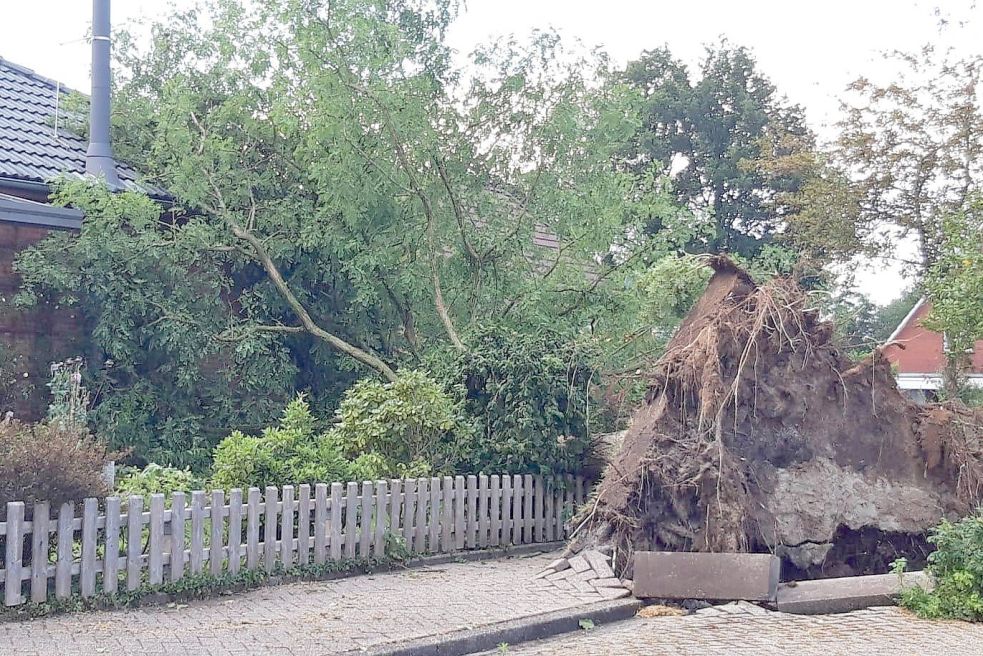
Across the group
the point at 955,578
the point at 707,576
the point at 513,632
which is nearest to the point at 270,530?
the point at 513,632

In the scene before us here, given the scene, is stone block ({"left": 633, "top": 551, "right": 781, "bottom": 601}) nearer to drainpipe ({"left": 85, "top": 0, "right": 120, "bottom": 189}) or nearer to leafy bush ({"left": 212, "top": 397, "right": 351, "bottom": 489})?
leafy bush ({"left": 212, "top": 397, "right": 351, "bottom": 489})

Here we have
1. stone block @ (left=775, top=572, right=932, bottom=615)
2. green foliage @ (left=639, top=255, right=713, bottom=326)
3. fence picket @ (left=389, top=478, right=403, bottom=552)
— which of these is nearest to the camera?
stone block @ (left=775, top=572, right=932, bottom=615)

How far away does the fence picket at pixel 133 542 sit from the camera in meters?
7.77

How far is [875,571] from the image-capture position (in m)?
10.7

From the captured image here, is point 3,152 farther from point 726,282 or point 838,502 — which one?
point 838,502

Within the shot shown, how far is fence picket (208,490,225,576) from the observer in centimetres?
835

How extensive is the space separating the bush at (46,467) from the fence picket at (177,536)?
535 millimetres

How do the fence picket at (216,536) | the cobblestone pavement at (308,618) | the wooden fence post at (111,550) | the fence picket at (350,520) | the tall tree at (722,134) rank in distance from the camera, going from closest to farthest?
the cobblestone pavement at (308,618) < the wooden fence post at (111,550) < the fence picket at (216,536) < the fence picket at (350,520) < the tall tree at (722,134)

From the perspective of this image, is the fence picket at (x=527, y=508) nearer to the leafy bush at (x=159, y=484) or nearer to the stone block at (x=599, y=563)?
the stone block at (x=599, y=563)

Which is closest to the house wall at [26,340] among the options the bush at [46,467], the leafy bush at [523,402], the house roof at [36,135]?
the house roof at [36,135]

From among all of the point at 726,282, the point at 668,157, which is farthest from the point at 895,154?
the point at 726,282

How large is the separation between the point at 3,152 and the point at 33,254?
1.88 m

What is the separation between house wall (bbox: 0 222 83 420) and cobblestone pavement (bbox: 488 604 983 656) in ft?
28.7

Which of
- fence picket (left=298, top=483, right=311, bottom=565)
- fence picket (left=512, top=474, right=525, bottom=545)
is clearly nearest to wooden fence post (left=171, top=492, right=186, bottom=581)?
fence picket (left=298, top=483, right=311, bottom=565)
